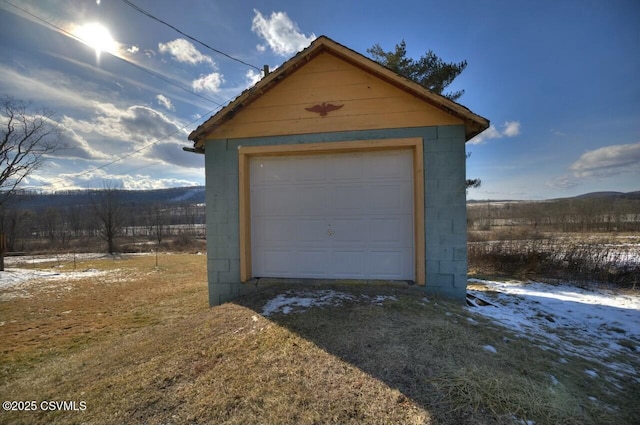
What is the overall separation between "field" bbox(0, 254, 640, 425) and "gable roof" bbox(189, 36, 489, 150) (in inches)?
133

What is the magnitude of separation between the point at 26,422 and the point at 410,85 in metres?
6.83

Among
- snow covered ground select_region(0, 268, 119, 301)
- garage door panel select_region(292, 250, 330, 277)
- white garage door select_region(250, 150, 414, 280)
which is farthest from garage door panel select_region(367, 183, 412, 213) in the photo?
snow covered ground select_region(0, 268, 119, 301)

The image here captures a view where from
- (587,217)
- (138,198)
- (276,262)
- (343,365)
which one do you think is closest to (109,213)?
(276,262)

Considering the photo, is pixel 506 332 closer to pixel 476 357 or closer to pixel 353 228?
pixel 476 357

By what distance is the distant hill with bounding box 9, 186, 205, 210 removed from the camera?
70.4 meters

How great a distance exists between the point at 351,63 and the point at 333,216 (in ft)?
10.1

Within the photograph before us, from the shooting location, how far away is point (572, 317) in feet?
18.2

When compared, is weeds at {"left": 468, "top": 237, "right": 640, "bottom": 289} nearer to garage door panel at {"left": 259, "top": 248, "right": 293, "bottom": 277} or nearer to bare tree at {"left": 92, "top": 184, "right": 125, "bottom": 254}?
garage door panel at {"left": 259, "top": 248, "right": 293, "bottom": 277}

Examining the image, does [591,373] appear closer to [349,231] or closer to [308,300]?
[308,300]

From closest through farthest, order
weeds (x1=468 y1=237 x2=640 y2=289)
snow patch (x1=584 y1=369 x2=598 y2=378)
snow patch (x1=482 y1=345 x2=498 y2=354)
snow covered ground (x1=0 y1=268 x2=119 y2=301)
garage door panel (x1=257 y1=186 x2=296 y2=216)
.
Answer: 1. snow patch (x1=584 y1=369 x2=598 y2=378)
2. snow patch (x1=482 y1=345 x2=498 y2=354)
3. garage door panel (x1=257 y1=186 x2=296 y2=216)
4. weeds (x1=468 y1=237 x2=640 y2=289)
5. snow covered ground (x1=0 y1=268 x2=119 y2=301)

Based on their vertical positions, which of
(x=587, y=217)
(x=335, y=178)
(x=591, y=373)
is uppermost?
(x=335, y=178)

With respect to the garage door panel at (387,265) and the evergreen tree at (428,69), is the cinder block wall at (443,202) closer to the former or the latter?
the garage door panel at (387,265)

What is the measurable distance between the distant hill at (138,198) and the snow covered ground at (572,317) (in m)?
66.7

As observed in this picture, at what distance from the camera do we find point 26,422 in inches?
108
